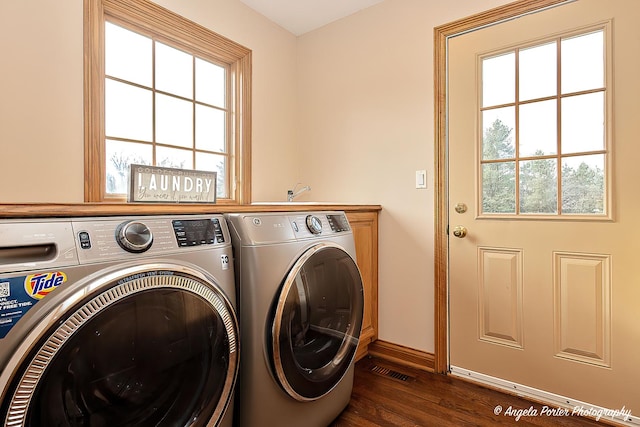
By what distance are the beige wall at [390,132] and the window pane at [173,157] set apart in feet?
3.04

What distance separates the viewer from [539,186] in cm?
173

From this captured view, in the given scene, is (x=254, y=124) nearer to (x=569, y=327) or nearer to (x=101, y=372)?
(x=101, y=372)

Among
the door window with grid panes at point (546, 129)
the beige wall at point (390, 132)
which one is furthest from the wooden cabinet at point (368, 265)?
the door window with grid panes at point (546, 129)

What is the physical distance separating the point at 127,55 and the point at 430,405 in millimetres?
2390

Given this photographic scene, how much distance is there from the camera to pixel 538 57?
1733 mm

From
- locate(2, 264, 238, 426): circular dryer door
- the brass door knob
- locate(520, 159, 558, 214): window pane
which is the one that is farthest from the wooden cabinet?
locate(2, 264, 238, 426): circular dryer door

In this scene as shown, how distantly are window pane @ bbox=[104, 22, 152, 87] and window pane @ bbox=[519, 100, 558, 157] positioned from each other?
2.06 metres

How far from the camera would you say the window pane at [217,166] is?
2.18 metres

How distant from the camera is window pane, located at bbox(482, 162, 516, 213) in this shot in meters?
1.81

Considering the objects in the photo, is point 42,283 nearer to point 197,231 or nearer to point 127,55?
point 197,231

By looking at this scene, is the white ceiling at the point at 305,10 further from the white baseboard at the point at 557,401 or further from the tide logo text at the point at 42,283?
the white baseboard at the point at 557,401

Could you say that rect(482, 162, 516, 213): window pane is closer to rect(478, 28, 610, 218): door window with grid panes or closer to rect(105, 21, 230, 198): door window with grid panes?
rect(478, 28, 610, 218): door window with grid panes

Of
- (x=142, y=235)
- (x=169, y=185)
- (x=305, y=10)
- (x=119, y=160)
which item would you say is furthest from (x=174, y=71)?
(x=142, y=235)

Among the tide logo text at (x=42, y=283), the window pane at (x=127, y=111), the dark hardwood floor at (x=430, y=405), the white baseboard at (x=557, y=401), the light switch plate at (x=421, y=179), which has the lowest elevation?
the dark hardwood floor at (x=430, y=405)
